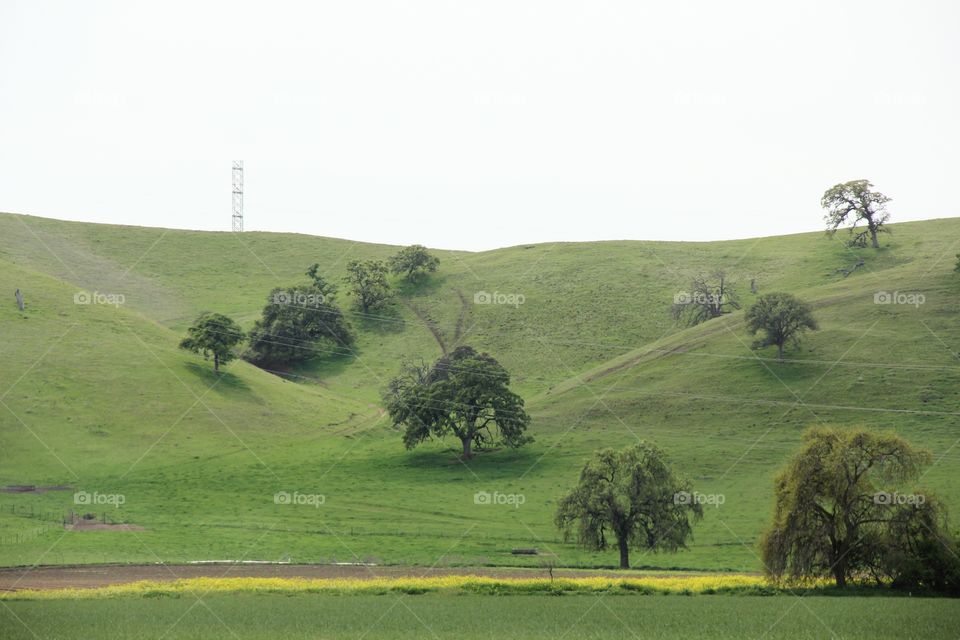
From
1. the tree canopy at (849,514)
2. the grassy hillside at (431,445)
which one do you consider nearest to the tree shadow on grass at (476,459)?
the grassy hillside at (431,445)

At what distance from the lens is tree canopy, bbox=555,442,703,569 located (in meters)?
70.1

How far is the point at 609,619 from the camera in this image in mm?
42906

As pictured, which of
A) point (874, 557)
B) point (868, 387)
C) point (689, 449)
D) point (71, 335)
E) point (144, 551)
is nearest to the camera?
point (874, 557)

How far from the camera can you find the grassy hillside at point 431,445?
81375mm

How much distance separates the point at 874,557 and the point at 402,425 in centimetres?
7100

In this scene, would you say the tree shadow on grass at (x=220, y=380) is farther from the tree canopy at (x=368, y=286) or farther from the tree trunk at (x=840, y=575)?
the tree trunk at (x=840, y=575)

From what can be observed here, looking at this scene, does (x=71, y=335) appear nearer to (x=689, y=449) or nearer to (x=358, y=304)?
(x=358, y=304)

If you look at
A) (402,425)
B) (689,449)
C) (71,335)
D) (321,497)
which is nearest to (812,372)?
(689,449)

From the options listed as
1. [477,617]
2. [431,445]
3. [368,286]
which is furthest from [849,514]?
[368,286]

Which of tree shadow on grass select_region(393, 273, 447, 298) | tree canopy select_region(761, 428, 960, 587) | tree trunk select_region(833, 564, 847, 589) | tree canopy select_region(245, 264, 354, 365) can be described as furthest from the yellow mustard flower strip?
tree shadow on grass select_region(393, 273, 447, 298)

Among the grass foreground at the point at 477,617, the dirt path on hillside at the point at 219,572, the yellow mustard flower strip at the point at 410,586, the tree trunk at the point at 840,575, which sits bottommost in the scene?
the dirt path on hillside at the point at 219,572

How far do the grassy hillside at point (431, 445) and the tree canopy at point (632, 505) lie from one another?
291 centimetres

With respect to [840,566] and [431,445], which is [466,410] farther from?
[840,566]

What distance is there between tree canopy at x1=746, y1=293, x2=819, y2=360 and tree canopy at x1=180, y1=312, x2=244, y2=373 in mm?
66951
